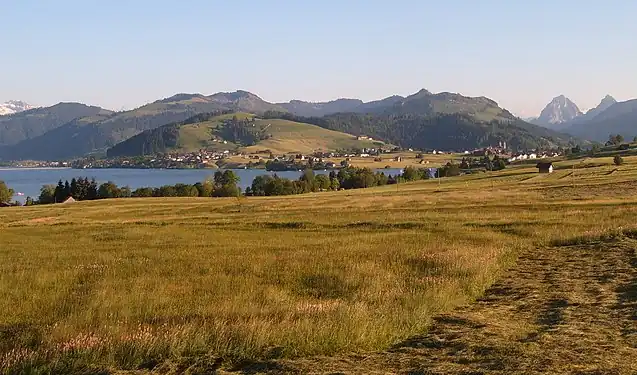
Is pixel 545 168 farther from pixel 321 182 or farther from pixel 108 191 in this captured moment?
pixel 108 191

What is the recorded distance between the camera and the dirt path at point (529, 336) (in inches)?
422

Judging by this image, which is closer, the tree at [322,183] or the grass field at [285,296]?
the grass field at [285,296]

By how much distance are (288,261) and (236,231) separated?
22128mm

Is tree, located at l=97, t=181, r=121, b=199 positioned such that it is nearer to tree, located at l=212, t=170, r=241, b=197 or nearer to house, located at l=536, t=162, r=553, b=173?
tree, located at l=212, t=170, r=241, b=197

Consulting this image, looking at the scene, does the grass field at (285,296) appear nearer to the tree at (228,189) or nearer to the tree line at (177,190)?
the tree at (228,189)

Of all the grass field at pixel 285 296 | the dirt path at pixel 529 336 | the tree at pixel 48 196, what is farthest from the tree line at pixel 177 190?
the dirt path at pixel 529 336

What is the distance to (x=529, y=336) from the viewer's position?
12961 mm

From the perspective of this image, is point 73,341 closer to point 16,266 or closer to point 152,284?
point 152,284

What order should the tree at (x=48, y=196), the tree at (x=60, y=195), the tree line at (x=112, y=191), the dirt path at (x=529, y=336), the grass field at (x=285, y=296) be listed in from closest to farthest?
the dirt path at (x=529, y=336)
the grass field at (x=285, y=296)
the tree at (x=60, y=195)
the tree line at (x=112, y=191)
the tree at (x=48, y=196)

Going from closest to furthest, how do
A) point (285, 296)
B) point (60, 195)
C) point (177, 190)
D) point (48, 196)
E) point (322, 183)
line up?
point (285, 296) → point (60, 195) → point (48, 196) → point (177, 190) → point (322, 183)

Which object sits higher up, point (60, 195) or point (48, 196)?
point (60, 195)

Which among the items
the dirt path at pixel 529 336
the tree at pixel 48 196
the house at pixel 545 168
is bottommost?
the tree at pixel 48 196

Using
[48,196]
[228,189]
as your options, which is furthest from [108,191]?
[228,189]

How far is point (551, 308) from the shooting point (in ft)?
53.0
